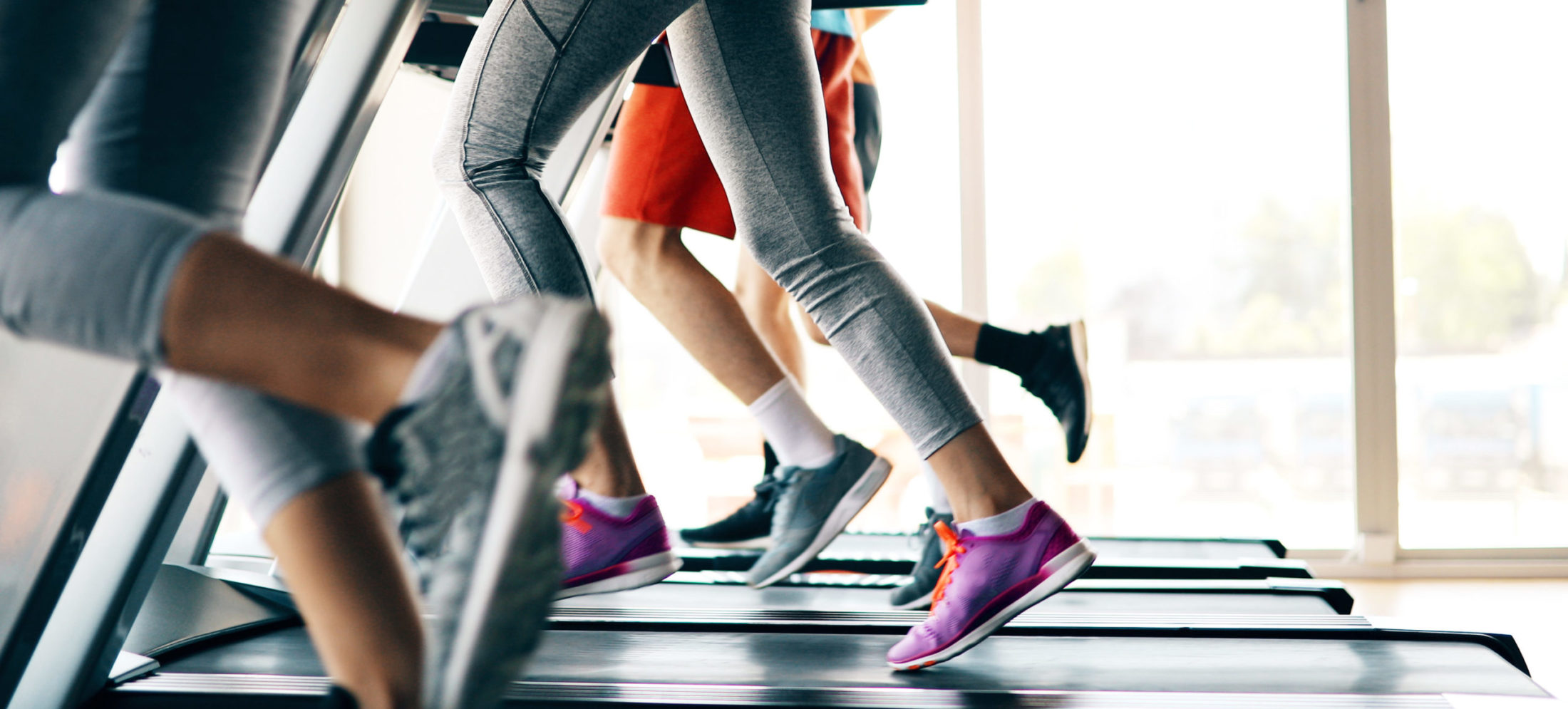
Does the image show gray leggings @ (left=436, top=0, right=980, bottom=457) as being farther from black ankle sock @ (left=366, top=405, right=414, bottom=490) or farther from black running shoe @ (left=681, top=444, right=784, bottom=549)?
black running shoe @ (left=681, top=444, right=784, bottom=549)

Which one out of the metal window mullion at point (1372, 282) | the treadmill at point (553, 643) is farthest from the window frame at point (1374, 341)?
the treadmill at point (553, 643)

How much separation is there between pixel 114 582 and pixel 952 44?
2.84 m

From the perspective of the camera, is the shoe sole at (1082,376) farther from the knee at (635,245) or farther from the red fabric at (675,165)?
the knee at (635,245)

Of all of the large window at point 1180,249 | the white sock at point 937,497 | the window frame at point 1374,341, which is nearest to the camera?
the white sock at point 937,497

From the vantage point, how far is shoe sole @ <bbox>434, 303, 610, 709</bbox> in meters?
0.42

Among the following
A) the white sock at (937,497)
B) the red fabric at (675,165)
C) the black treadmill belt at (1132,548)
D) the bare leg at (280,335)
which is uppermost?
the red fabric at (675,165)

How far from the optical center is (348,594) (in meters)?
0.49

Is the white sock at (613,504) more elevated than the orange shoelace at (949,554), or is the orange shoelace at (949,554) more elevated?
the white sock at (613,504)

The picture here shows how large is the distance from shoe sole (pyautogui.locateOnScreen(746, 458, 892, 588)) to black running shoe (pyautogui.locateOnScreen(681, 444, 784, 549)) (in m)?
0.39

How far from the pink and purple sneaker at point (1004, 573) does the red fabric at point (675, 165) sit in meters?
0.75

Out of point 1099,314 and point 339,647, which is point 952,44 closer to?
point 1099,314

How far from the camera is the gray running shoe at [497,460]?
0.42m

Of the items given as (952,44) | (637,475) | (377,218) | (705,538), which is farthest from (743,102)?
(377,218)

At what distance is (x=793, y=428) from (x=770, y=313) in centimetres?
57
